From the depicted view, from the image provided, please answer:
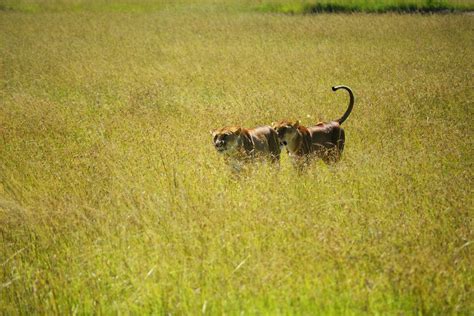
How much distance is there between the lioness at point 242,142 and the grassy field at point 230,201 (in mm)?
167

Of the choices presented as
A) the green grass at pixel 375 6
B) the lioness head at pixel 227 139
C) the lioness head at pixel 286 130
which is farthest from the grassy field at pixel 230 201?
the green grass at pixel 375 6

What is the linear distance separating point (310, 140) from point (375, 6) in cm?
1600

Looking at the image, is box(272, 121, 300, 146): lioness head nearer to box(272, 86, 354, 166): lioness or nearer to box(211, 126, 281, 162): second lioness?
box(272, 86, 354, 166): lioness

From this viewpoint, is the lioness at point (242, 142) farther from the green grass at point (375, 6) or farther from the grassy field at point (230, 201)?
the green grass at point (375, 6)

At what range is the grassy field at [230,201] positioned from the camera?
3576 mm

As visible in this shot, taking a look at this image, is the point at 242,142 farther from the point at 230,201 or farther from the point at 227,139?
the point at 230,201

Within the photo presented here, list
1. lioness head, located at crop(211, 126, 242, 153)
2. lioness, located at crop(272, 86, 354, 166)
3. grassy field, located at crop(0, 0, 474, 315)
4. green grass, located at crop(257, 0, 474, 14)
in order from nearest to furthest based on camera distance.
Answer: grassy field, located at crop(0, 0, 474, 315) < lioness head, located at crop(211, 126, 242, 153) < lioness, located at crop(272, 86, 354, 166) < green grass, located at crop(257, 0, 474, 14)

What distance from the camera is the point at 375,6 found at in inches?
821

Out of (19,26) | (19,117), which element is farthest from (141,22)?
(19,117)

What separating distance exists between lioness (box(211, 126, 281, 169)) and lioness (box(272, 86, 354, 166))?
0.18 meters

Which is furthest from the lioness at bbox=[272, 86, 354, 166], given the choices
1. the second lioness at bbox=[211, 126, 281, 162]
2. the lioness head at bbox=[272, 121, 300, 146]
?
the second lioness at bbox=[211, 126, 281, 162]

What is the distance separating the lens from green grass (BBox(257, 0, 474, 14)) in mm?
20500

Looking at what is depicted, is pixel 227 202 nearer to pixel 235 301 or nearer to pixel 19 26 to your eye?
pixel 235 301

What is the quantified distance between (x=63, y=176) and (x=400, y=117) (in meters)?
4.74
